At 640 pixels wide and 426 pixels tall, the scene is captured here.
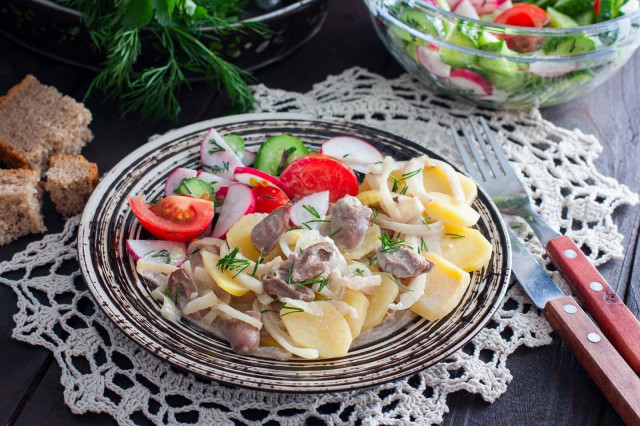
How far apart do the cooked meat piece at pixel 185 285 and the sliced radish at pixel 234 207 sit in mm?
296

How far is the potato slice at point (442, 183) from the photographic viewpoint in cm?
258

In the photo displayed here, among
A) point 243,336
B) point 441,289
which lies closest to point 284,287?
point 243,336

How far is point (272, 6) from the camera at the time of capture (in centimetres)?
353

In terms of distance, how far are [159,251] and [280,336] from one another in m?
0.58

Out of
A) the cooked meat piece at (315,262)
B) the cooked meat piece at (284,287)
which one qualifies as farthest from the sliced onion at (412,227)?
the cooked meat piece at (284,287)

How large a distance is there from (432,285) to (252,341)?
63cm

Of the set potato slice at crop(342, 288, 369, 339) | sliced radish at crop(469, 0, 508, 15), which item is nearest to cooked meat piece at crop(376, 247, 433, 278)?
potato slice at crop(342, 288, 369, 339)

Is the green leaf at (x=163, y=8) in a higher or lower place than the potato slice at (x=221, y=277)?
higher

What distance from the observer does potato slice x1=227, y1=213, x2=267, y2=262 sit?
2299mm

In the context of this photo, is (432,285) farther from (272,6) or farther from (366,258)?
(272,6)

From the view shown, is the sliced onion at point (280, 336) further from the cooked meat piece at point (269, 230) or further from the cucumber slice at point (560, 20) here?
the cucumber slice at point (560, 20)

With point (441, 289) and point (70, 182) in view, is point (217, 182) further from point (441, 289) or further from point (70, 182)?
point (441, 289)

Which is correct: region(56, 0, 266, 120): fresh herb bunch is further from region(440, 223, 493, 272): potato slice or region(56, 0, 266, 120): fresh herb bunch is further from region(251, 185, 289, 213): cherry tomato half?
region(440, 223, 493, 272): potato slice

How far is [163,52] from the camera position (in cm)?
320
